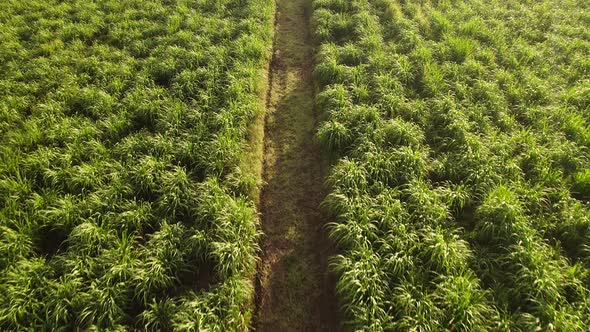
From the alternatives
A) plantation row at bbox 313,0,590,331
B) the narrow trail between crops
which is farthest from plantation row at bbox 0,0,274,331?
plantation row at bbox 313,0,590,331

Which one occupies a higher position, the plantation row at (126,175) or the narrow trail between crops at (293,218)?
the plantation row at (126,175)

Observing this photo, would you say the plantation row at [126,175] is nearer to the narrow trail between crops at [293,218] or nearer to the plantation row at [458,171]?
the narrow trail between crops at [293,218]

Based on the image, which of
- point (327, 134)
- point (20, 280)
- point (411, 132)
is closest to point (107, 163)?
point (20, 280)

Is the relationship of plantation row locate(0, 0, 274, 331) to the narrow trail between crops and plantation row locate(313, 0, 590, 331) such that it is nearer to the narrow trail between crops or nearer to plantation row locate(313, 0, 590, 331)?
the narrow trail between crops

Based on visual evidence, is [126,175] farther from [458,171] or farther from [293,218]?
[458,171]

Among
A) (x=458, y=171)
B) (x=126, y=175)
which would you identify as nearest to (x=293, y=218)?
(x=126, y=175)

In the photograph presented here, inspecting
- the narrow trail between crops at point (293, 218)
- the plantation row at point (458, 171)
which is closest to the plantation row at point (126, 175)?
the narrow trail between crops at point (293, 218)

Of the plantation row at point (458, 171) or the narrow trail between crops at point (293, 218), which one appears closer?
the plantation row at point (458, 171)
